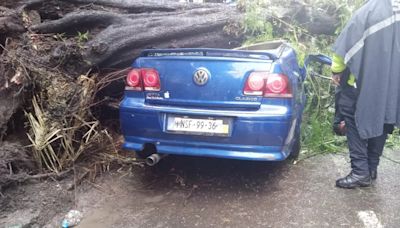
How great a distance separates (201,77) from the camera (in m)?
3.55

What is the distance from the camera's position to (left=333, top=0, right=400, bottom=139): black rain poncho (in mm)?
3523

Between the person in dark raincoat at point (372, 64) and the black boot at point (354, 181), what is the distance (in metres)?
0.38

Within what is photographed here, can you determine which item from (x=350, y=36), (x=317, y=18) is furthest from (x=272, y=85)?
(x=317, y=18)

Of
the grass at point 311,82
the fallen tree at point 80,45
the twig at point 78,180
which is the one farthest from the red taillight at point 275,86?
the twig at point 78,180

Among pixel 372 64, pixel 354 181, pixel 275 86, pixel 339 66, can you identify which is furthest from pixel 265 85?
pixel 354 181

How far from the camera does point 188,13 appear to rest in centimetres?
554

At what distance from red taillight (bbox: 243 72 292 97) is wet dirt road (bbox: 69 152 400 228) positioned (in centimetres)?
95

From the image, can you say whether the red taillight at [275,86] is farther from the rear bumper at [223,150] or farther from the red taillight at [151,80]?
the red taillight at [151,80]

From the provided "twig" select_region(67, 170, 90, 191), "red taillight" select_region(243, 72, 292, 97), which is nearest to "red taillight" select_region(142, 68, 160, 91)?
"red taillight" select_region(243, 72, 292, 97)

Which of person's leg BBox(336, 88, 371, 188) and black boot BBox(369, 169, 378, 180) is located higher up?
person's leg BBox(336, 88, 371, 188)

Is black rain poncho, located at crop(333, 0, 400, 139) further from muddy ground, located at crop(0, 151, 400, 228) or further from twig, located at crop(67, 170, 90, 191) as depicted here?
twig, located at crop(67, 170, 90, 191)

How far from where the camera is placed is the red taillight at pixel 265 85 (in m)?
3.46

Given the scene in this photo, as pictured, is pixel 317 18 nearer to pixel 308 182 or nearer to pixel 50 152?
pixel 308 182

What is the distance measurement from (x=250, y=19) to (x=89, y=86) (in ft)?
7.31
